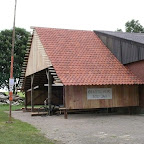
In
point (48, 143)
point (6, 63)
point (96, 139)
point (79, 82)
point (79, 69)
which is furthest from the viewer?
point (6, 63)

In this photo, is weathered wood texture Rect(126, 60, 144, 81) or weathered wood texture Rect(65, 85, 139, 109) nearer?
weathered wood texture Rect(65, 85, 139, 109)

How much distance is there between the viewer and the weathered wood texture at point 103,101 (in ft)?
55.1

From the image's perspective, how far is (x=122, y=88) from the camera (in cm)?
1817

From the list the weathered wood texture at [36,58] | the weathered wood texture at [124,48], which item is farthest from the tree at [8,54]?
the weathered wood texture at [124,48]

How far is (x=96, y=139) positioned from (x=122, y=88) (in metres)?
9.46

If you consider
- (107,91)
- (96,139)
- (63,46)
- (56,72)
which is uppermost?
(63,46)

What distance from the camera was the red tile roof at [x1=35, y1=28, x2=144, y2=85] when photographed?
1706 centimetres

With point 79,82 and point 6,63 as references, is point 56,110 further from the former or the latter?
point 6,63

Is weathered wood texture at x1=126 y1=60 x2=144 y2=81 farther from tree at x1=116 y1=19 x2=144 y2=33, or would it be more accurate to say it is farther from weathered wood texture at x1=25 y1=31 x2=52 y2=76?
tree at x1=116 y1=19 x2=144 y2=33

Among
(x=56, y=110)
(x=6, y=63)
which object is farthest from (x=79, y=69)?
(x=6, y=63)

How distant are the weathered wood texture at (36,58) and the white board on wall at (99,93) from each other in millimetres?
2982

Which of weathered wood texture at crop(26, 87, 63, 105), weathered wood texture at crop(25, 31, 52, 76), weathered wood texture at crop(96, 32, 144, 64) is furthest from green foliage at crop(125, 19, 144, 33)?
weathered wood texture at crop(25, 31, 52, 76)

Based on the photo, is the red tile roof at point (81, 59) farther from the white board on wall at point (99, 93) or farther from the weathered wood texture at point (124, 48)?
the white board on wall at point (99, 93)

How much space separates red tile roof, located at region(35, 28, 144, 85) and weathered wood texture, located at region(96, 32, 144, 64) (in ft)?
1.15
